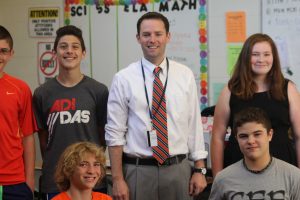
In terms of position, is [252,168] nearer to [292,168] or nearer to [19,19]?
[292,168]

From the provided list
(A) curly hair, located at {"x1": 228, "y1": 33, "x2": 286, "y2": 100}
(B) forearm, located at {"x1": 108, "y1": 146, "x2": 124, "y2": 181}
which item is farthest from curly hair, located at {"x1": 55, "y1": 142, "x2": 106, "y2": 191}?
(A) curly hair, located at {"x1": 228, "y1": 33, "x2": 286, "y2": 100}

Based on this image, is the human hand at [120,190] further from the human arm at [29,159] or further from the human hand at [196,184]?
the human arm at [29,159]

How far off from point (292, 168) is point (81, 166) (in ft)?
3.23

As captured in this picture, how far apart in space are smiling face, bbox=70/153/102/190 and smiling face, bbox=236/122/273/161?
0.71m

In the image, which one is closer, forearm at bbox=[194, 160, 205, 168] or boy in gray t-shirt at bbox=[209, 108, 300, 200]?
boy in gray t-shirt at bbox=[209, 108, 300, 200]

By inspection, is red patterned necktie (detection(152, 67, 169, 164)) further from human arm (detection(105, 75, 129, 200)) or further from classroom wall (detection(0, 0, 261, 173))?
classroom wall (detection(0, 0, 261, 173))

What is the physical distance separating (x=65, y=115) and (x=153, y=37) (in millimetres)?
628

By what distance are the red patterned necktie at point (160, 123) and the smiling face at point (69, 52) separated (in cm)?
47

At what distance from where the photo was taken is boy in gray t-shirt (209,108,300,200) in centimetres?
205

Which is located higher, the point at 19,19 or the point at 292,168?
the point at 19,19

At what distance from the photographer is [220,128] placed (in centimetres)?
251

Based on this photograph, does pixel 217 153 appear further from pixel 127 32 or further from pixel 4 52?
pixel 127 32

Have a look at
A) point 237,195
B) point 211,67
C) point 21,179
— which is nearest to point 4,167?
point 21,179

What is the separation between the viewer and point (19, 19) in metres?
4.69
